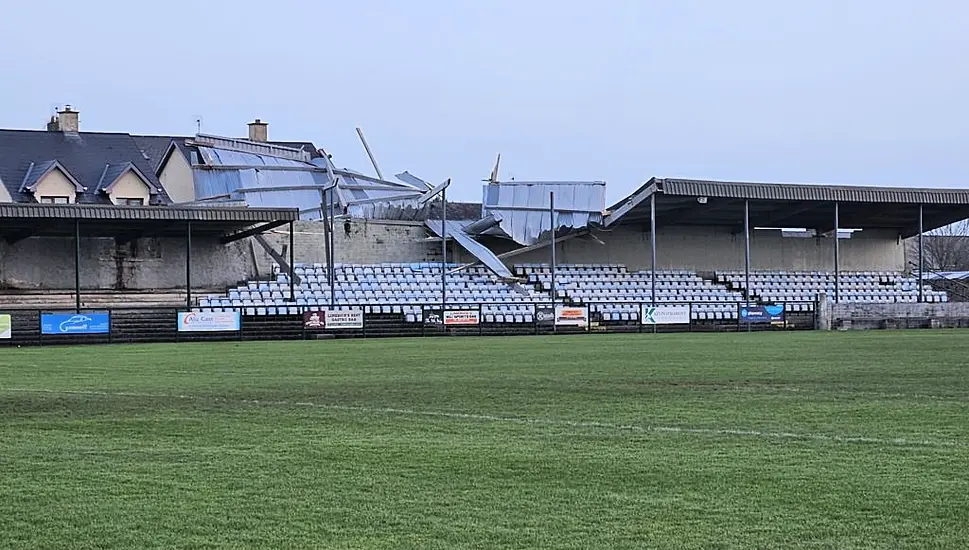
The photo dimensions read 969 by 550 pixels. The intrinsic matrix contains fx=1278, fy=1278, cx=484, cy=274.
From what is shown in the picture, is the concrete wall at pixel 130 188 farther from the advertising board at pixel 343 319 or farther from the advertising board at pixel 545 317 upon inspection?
the advertising board at pixel 545 317

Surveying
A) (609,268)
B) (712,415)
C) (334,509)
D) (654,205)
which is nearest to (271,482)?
(334,509)

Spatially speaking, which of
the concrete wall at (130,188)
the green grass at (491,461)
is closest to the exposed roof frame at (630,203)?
the concrete wall at (130,188)

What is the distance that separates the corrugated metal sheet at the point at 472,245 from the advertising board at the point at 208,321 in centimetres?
1601

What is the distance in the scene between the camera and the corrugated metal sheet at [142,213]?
42500 mm

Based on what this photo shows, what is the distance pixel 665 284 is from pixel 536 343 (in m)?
21.7

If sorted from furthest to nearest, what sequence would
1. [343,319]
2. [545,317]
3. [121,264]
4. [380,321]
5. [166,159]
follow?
[166,159] < [121,264] < [545,317] < [380,321] < [343,319]

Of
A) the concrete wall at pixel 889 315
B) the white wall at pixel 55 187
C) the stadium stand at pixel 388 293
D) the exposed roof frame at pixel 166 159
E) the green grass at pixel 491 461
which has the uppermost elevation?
the exposed roof frame at pixel 166 159

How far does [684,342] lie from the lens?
110 feet

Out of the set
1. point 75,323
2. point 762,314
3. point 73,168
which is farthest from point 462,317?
point 73,168

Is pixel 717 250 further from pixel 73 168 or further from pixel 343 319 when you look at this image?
pixel 73 168

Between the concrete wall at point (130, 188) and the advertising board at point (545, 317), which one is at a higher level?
the concrete wall at point (130, 188)

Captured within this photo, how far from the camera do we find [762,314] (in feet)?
151

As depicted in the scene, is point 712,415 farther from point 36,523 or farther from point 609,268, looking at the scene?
point 609,268

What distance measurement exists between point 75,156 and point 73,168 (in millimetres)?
1329
